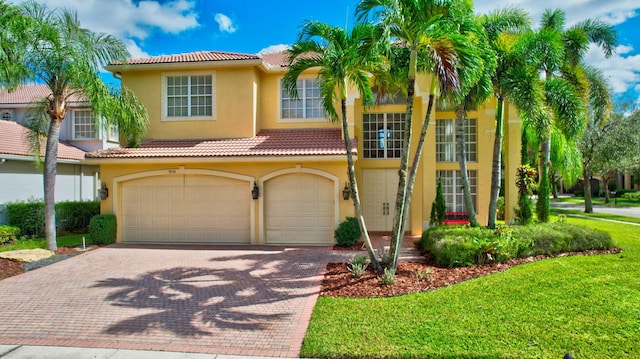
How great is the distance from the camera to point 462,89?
843 centimetres

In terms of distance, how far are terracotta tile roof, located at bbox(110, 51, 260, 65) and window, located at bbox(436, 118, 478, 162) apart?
821 cm

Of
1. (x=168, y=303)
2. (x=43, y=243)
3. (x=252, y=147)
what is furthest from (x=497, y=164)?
(x=43, y=243)

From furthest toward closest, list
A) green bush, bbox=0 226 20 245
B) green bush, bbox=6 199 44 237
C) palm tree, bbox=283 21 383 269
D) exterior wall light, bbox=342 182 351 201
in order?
green bush, bbox=6 199 44 237 < green bush, bbox=0 226 20 245 < exterior wall light, bbox=342 182 351 201 < palm tree, bbox=283 21 383 269

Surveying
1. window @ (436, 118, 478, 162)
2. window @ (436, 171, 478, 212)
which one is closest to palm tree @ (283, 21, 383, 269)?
window @ (436, 118, 478, 162)

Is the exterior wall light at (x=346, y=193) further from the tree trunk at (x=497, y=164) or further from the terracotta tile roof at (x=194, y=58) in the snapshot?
the terracotta tile roof at (x=194, y=58)

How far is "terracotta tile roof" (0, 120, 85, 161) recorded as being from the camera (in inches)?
605

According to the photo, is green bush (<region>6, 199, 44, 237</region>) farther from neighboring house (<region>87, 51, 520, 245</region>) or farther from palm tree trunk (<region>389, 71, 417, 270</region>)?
palm tree trunk (<region>389, 71, 417, 270</region>)

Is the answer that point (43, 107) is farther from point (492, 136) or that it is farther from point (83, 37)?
point (492, 136)

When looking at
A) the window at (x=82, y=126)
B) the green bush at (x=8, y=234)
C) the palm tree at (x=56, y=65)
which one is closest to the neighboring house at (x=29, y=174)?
the window at (x=82, y=126)

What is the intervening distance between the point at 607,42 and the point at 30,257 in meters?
24.1

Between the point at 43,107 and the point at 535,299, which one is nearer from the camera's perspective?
the point at 535,299

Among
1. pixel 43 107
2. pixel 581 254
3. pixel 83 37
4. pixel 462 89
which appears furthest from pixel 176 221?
pixel 581 254

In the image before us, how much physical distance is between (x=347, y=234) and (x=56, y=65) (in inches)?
393

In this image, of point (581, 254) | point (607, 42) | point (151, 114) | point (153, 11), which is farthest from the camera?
point (607, 42)
